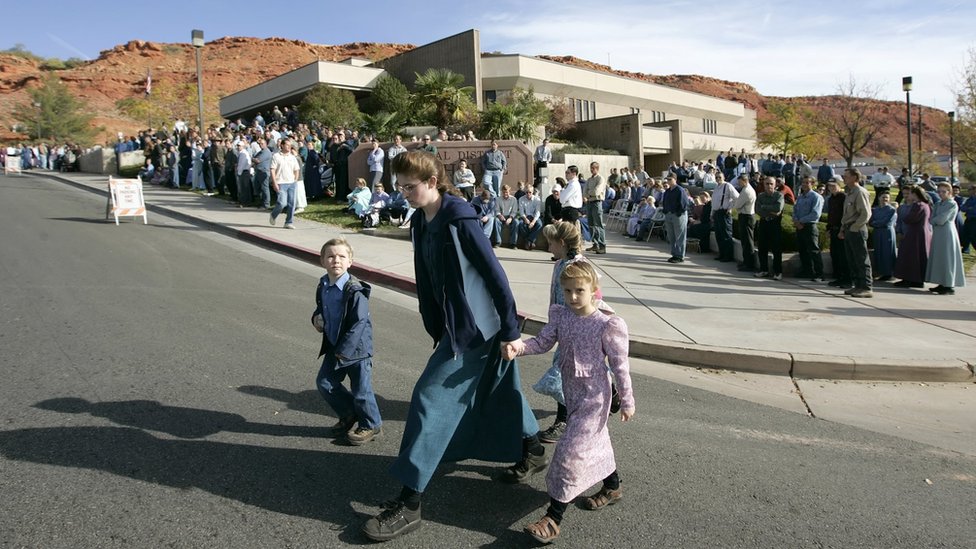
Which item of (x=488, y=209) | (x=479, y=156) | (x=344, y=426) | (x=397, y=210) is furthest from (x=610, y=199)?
(x=344, y=426)

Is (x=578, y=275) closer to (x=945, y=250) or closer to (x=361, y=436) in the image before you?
(x=361, y=436)

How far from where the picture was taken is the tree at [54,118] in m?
55.8

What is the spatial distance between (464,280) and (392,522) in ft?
4.17

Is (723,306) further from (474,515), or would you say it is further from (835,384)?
(474,515)

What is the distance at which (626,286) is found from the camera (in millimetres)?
10297

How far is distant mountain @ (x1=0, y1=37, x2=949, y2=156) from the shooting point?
74.3 meters

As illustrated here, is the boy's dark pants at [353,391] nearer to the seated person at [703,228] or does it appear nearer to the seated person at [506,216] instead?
the seated person at [506,216]

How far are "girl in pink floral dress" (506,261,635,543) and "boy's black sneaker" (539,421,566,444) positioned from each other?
3.16 feet

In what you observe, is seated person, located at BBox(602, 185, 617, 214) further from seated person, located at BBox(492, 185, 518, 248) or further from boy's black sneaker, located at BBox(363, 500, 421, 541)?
boy's black sneaker, located at BBox(363, 500, 421, 541)

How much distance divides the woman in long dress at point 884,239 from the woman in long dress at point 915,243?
21 cm

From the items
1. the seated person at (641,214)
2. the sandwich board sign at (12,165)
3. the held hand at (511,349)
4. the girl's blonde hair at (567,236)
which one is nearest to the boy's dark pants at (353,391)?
the held hand at (511,349)

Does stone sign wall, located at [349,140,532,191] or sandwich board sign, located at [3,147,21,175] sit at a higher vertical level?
sandwich board sign, located at [3,147,21,175]

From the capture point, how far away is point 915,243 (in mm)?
10531

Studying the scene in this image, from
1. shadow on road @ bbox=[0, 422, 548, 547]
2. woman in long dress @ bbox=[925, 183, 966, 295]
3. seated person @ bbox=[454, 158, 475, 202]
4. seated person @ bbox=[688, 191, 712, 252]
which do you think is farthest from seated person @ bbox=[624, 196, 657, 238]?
shadow on road @ bbox=[0, 422, 548, 547]
